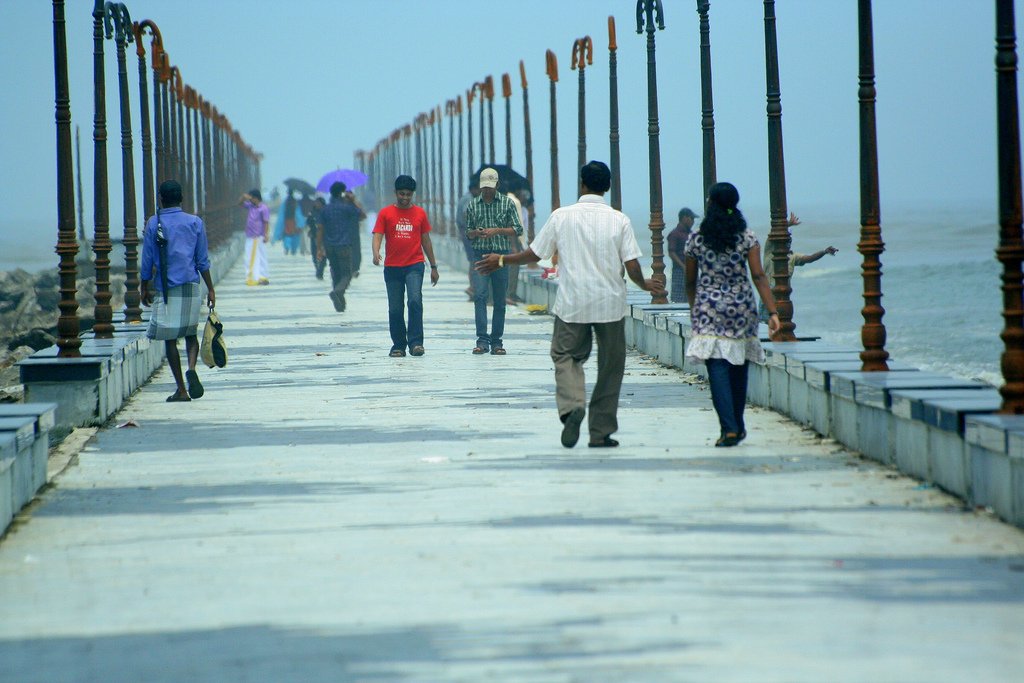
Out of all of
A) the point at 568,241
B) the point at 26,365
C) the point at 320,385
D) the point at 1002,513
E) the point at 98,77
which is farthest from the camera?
the point at 98,77

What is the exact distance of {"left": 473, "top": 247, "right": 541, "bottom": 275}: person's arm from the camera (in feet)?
39.9

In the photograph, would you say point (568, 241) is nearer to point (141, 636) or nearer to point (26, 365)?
point (26, 365)

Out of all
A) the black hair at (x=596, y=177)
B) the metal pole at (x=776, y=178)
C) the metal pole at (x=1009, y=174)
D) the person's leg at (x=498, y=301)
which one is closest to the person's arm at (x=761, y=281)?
the black hair at (x=596, y=177)

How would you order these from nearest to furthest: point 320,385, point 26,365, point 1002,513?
point 1002,513 < point 26,365 < point 320,385

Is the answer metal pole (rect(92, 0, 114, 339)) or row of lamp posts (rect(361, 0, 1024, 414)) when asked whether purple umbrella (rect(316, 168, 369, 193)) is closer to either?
row of lamp posts (rect(361, 0, 1024, 414))

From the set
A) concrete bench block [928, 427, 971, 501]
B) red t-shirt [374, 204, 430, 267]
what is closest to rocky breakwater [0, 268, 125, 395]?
red t-shirt [374, 204, 430, 267]

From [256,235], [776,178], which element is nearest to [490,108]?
[256,235]

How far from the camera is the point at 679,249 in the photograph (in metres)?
27.5

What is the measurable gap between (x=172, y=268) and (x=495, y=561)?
7.83 m

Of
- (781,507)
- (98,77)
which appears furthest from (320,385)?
(781,507)

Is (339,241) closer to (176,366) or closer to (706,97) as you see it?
(706,97)

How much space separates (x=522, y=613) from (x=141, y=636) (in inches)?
53.1

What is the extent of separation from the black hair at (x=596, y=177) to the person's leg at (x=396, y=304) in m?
7.40

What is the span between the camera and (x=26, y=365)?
1363 cm
